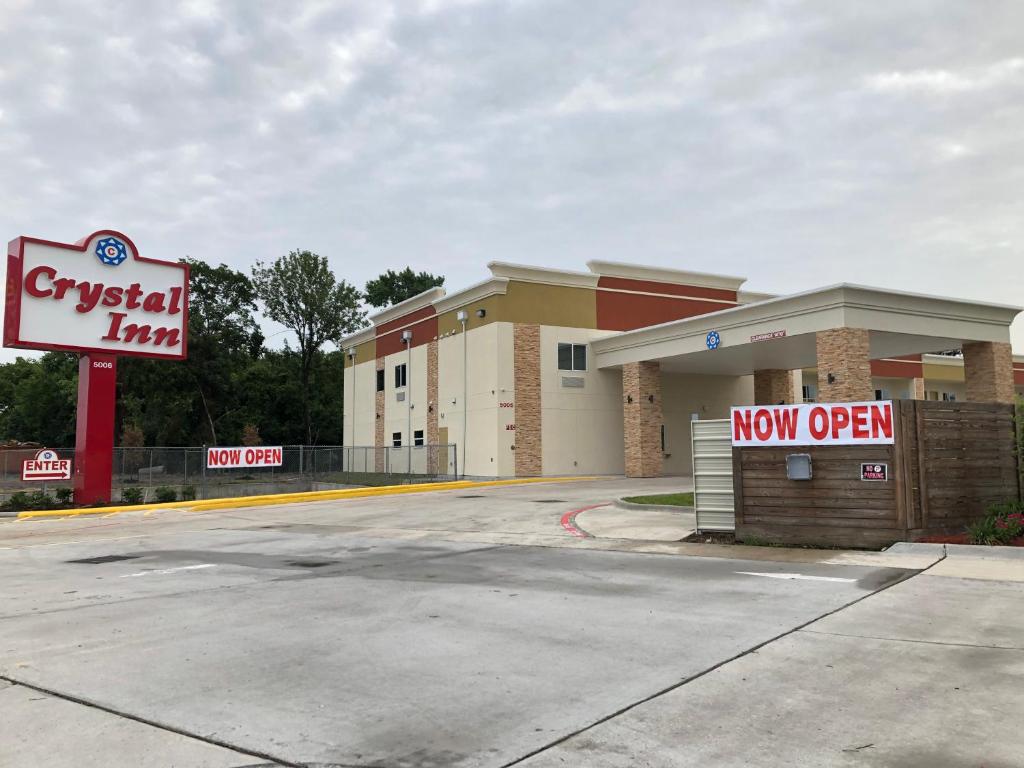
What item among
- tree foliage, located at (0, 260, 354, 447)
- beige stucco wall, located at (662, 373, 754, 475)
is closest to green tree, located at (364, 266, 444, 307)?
tree foliage, located at (0, 260, 354, 447)

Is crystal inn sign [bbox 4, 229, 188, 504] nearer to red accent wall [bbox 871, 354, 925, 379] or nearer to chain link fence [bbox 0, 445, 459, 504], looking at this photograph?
chain link fence [bbox 0, 445, 459, 504]

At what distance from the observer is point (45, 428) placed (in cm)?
7912

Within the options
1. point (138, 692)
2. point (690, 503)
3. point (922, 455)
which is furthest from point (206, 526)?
point (922, 455)

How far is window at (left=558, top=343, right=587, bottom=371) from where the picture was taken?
122ft

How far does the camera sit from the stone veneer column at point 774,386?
131ft

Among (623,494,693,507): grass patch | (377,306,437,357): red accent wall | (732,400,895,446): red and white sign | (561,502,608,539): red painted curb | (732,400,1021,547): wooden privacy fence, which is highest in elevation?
(377,306,437,357): red accent wall

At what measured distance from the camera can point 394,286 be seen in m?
83.9

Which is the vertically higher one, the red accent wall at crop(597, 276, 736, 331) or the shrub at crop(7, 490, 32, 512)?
the red accent wall at crop(597, 276, 736, 331)

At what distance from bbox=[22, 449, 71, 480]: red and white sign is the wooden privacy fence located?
78.8 ft

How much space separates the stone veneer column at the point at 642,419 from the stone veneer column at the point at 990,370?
1229 centimetres

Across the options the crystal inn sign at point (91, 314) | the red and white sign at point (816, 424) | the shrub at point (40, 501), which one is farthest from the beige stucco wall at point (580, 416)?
the red and white sign at point (816, 424)

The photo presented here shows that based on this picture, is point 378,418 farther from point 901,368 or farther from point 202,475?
point 901,368

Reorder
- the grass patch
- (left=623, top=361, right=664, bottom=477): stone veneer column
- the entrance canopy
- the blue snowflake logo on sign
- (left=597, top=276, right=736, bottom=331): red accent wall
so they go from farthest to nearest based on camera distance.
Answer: (left=597, top=276, right=736, bottom=331): red accent wall → (left=623, top=361, right=664, bottom=477): stone veneer column → the blue snowflake logo on sign → the entrance canopy → the grass patch

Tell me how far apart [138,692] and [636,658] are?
373 cm
